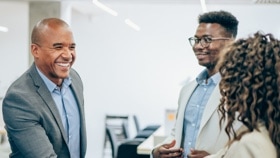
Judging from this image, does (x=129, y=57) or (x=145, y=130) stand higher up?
(x=129, y=57)

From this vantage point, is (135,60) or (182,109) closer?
(182,109)

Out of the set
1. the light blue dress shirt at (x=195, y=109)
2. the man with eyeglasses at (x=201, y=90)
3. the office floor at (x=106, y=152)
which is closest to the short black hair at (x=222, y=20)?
the man with eyeglasses at (x=201, y=90)

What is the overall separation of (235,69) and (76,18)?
261 inches

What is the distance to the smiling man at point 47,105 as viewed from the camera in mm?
1708

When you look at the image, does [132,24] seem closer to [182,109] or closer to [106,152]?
[106,152]

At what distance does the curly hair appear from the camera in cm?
127

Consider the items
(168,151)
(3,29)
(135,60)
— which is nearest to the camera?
(168,151)

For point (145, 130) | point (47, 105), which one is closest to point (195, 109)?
point (47, 105)

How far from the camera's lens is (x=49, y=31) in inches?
72.5

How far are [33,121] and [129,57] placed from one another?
19.7 feet

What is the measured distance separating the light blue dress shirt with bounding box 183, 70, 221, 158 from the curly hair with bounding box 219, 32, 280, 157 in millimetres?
738

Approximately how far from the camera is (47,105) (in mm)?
1769

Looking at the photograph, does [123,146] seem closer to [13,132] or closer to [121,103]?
[13,132]

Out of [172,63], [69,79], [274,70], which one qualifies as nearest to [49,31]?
[69,79]
